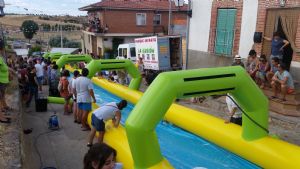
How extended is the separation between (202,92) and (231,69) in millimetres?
604

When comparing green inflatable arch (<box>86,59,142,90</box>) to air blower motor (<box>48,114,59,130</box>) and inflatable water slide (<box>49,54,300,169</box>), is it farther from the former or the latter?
inflatable water slide (<box>49,54,300,169</box>)

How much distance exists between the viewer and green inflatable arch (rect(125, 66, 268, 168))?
4.09 meters

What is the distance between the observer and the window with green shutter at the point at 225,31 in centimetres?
1366

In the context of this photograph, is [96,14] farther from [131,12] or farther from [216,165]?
[216,165]

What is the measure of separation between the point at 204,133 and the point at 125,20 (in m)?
28.6

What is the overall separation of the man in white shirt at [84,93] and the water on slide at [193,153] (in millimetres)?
2215

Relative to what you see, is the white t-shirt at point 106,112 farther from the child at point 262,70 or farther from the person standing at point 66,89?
the child at point 262,70

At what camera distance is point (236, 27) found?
1337cm

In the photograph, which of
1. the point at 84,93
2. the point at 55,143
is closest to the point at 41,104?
the point at 84,93

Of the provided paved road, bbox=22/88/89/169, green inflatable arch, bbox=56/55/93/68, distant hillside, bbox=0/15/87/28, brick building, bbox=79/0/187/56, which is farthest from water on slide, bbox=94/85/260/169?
distant hillside, bbox=0/15/87/28

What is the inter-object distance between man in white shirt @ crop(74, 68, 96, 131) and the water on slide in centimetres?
221

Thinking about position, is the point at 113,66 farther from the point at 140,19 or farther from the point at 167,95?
the point at 140,19

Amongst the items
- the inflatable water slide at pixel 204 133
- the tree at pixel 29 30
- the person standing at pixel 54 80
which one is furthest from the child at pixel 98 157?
the tree at pixel 29 30

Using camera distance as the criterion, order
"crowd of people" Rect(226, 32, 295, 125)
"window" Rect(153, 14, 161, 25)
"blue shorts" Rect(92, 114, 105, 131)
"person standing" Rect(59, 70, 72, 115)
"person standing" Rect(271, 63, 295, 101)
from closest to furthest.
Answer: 1. "blue shorts" Rect(92, 114, 105, 131)
2. "person standing" Rect(271, 63, 295, 101)
3. "crowd of people" Rect(226, 32, 295, 125)
4. "person standing" Rect(59, 70, 72, 115)
5. "window" Rect(153, 14, 161, 25)
